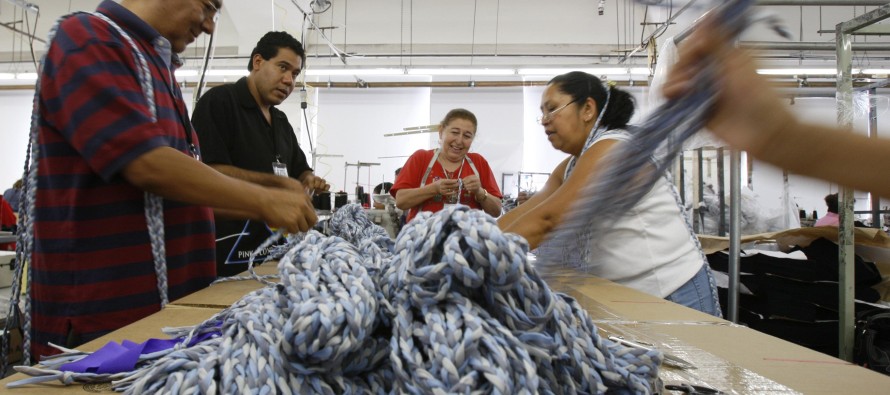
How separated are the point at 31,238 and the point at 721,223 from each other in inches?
142

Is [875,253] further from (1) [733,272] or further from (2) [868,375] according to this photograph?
(2) [868,375]

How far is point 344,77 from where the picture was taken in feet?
27.1

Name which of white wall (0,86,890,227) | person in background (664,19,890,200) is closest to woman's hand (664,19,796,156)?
person in background (664,19,890,200)

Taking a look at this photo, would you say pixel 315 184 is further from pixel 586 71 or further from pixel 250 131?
pixel 586 71

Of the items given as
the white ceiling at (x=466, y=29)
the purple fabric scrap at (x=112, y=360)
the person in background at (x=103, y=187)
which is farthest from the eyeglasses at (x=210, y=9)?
the white ceiling at (x=466, y=29)

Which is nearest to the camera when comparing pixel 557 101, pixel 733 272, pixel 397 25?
pixel 557 101

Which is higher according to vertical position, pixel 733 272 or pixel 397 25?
pixel 397 25

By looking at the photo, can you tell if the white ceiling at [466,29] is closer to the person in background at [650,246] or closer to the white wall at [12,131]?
the white wall at [12,131]

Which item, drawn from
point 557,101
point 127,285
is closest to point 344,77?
point 557,101

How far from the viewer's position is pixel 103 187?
84 cm

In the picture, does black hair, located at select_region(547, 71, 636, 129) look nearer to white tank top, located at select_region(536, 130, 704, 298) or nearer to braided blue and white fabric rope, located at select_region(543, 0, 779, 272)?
white tank top, located at select_region(536, 130, 704, 298)

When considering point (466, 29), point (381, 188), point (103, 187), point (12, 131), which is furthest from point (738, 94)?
point (12, 131)

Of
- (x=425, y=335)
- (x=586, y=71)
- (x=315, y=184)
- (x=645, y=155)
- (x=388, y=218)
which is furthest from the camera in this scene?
(x=586, y=71)

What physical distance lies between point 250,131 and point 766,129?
147 centimetres
